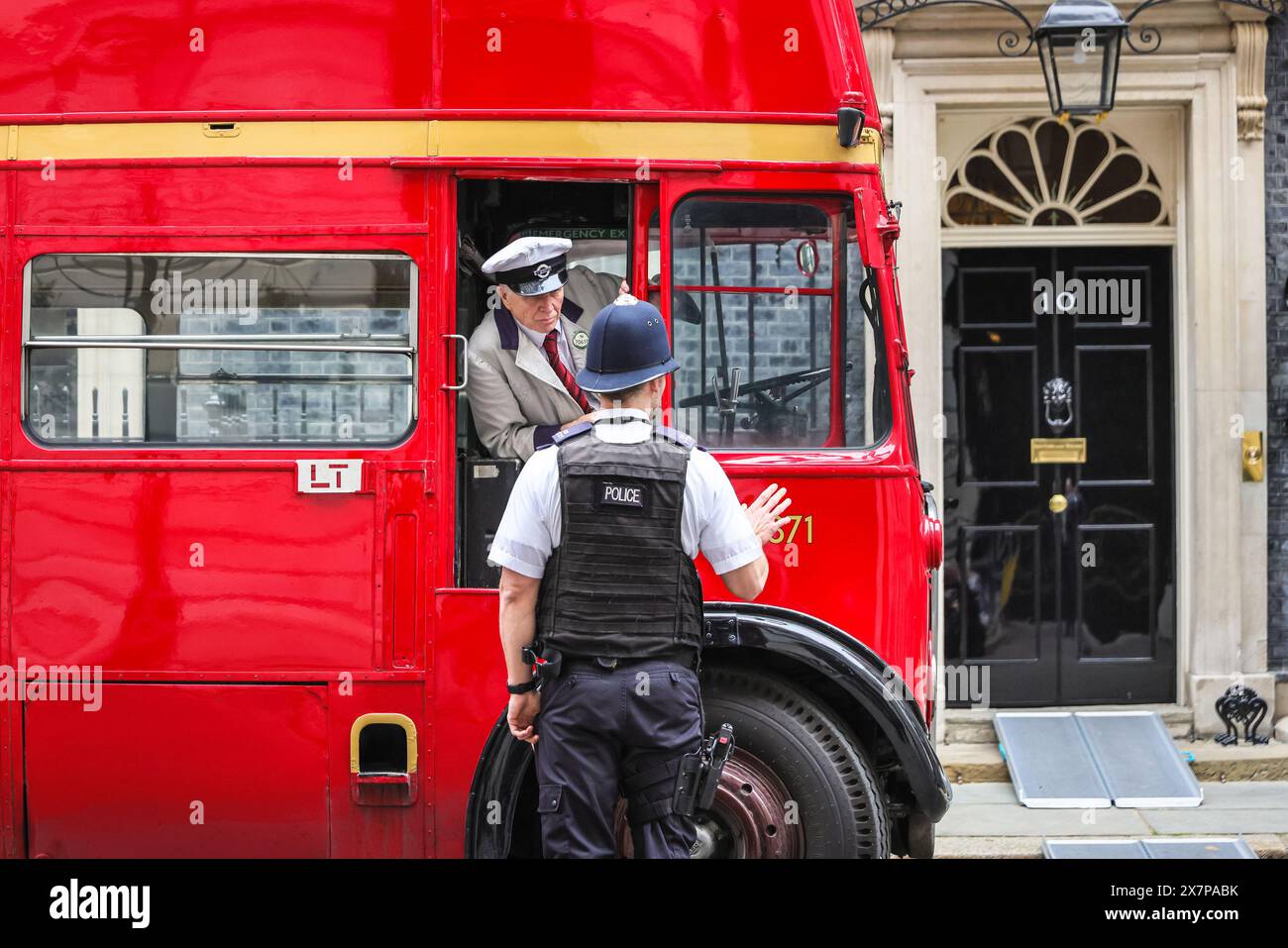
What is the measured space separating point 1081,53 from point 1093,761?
3.86 m

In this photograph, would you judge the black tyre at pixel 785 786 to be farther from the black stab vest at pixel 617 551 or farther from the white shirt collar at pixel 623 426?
the white shirt collar at pixel 623 426

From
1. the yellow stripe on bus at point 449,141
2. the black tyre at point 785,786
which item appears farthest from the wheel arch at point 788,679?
the yellow stripe on bus at point 449,141

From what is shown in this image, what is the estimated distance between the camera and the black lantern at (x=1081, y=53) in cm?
766

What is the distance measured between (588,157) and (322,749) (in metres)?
2.12

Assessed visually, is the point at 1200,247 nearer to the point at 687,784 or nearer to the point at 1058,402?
the point at 1058,402

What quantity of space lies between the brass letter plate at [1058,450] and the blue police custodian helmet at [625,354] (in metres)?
5.46

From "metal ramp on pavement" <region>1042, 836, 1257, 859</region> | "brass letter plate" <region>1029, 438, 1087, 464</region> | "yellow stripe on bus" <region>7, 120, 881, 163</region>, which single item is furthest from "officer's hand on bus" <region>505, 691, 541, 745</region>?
"brass letter plate" <region>1029, 438, 1087, 464</region>

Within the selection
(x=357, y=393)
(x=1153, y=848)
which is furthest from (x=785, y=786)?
(x=1153, y=848)

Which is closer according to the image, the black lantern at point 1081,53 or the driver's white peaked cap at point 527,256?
the driver's white peaked cap at point 527,256

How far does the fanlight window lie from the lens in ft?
29.8

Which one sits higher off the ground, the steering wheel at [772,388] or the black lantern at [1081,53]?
the black lantern at [1081,53]

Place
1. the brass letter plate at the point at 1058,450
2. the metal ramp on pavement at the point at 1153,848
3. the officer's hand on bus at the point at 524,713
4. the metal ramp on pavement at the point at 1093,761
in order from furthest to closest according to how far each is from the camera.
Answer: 1. the brass letter plate at the point at 1058,450
2. the metal ramp on pavement at the point at 1093,761
3. the metal ramp on pavement at the point at 1153,848
4. the officer's hand on bus at the point at 524,713

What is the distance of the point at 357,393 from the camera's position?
4.87 meters
